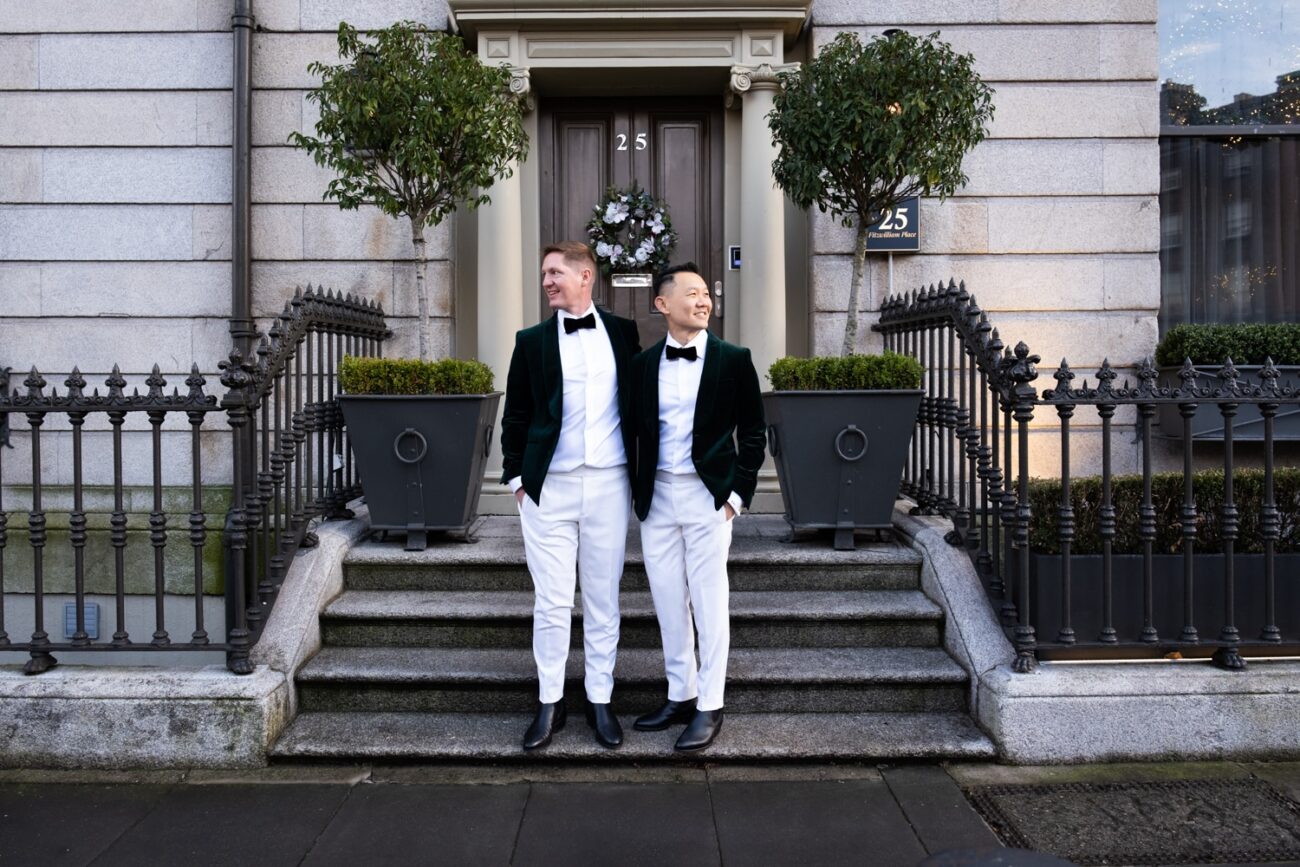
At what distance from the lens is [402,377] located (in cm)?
535

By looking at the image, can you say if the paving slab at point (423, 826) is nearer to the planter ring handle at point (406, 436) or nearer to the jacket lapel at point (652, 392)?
the jacket lapel at point (652, 392)

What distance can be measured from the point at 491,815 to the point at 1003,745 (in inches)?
81.7

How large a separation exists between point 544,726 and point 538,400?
4.38 ft

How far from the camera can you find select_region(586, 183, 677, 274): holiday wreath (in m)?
7.11

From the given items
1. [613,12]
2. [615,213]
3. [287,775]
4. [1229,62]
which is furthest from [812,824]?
[1229,62]

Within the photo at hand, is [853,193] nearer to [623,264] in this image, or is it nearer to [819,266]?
[819,266]

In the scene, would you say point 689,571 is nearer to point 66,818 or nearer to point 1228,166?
point 66,818

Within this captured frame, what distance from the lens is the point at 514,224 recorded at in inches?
284

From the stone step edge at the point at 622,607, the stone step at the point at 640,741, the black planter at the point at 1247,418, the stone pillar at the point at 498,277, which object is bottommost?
the stone step at the point at 640,741

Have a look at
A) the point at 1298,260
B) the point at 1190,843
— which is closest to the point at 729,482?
the point at 1190,843

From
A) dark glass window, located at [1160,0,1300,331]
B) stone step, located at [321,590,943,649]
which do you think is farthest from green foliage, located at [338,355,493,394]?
dark glass window, located at [1160,0,1300,331]

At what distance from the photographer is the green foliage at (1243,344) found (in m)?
6.79

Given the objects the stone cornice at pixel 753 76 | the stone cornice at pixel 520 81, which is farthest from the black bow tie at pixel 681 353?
the stone cornice at pixel 753 76

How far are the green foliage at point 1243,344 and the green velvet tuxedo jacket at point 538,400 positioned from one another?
4.42 metres
